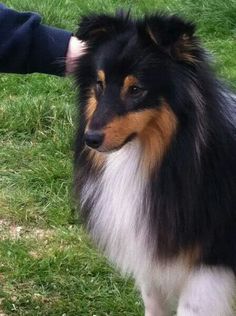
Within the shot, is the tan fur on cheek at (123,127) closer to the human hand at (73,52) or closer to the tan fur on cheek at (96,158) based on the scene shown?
the tan fur on cheek at (96,158)

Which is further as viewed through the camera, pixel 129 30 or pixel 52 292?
pixel 52 292

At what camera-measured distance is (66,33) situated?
2.60 m

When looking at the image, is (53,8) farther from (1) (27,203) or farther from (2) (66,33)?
(2) (66,33)

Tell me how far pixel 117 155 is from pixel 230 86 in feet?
1.48

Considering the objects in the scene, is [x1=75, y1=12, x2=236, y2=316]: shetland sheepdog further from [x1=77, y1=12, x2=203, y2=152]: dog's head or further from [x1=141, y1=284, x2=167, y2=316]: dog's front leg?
[x1=141, y1=284, x2=167, y2=316]: dog's front leg

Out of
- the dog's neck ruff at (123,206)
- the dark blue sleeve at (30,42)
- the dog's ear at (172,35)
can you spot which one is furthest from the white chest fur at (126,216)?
the dark blue sleeve at (30,42)

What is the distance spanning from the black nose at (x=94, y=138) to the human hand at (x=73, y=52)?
0.34m

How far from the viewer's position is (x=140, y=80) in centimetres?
211

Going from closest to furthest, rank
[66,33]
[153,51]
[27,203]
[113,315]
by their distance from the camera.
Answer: [153,51] → [66,33] → [113,315] → [27,203]

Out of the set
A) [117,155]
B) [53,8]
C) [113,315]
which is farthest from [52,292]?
[53,8]

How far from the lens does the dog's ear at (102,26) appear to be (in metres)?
2.20

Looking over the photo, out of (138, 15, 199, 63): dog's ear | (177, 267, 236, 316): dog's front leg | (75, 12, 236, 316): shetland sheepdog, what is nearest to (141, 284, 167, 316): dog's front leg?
(75, 12, 236, 316): shetland sheepdog

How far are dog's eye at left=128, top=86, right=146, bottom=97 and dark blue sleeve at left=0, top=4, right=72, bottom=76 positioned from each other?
0.49 m

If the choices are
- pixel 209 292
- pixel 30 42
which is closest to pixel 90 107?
pixel 30 42
